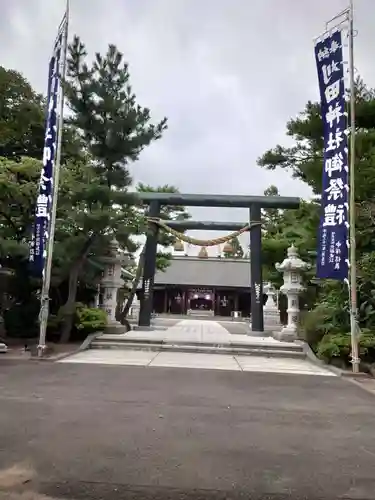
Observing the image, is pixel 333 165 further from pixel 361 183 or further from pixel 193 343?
pixel 193 343

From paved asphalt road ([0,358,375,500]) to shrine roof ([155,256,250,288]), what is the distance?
32.6 metres

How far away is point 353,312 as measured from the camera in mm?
10148

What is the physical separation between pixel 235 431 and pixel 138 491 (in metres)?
1.95

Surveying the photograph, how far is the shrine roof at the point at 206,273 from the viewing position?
1608 inches

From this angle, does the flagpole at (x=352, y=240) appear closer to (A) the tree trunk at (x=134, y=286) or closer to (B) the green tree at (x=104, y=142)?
(B) the green tree at (x=104, y=142)

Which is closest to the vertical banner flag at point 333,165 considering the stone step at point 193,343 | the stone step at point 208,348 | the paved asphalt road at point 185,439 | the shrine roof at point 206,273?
the paved asphalt road at point 185,439

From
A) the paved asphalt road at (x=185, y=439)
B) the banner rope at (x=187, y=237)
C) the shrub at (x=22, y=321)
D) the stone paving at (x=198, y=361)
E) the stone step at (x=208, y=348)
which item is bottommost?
the paved asphalt road at (x=185, y=439)

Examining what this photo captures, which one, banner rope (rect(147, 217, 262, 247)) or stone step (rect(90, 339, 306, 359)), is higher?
banner rope (rect(147, 217, 262, 247))

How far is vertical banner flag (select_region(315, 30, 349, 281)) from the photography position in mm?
10336

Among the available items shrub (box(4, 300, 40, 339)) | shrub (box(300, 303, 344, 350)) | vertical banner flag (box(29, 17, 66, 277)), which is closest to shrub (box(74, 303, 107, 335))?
shrub (box(4, 300, 40, 339))

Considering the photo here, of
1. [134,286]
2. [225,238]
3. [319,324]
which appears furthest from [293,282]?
[134,286]

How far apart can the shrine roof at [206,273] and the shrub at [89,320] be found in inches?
962

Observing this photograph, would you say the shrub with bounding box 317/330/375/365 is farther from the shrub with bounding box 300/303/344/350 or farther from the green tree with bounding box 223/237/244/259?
the green tree with bounding box 223/237/244/259

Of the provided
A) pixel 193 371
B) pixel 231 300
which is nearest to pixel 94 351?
pixel 193 371
